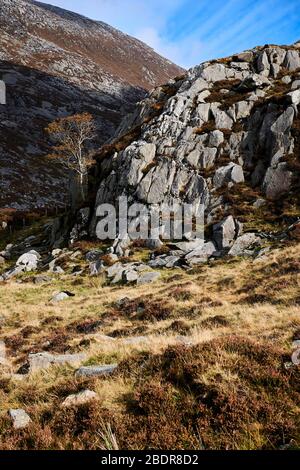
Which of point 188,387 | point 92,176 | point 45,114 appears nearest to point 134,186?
point 92,176

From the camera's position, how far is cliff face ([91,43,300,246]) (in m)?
36.2

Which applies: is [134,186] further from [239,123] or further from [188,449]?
[188,449]

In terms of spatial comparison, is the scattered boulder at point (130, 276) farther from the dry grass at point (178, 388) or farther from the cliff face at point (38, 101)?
the cliff face at point (38, 101)

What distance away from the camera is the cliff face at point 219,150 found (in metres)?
36.2

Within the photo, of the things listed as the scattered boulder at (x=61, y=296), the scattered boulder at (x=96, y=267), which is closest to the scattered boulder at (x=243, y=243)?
the scattered boulder at (x=96, y=267)

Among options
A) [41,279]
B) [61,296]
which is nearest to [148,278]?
[61,296]

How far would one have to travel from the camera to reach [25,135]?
120m

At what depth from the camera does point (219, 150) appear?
134 ft

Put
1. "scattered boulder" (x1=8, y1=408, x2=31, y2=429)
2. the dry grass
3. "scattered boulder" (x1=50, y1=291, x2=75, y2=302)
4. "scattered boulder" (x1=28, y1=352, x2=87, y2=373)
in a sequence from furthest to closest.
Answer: "scattered boulder" (x1=50, y1=291, x2=75, y2=302) → "scattered boulder" (x1=28, y1=352, x2=87, y2=373) → "scattered boulder" (x1=8, y1=408, x2=31, y2=429) → the dry grass

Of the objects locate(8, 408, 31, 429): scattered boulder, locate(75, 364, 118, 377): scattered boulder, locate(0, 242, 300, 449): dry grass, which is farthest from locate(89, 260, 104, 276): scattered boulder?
locate(8, 408, 31, 429): scattered boulder

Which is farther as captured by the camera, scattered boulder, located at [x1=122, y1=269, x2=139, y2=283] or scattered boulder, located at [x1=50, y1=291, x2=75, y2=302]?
scattered boulder, located at [x1=122, y1=269, x2=139, y2=283]

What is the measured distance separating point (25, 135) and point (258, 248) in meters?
110

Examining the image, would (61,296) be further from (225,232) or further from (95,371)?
(95,371)

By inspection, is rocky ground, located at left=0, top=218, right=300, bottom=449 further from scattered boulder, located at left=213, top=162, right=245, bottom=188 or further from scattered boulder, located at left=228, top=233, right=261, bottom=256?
scattered boulder, located at left=213, top=162, right=245, bottom=188
